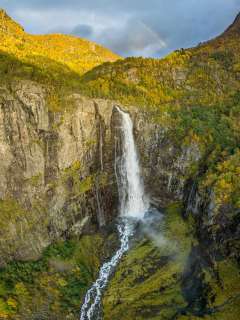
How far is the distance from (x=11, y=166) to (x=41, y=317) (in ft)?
43.2

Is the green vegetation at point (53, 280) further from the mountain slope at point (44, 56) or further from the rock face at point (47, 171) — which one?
the mountain slope at point (44, 56)

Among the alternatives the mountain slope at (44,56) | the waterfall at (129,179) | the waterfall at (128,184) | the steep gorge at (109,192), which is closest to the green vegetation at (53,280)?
the steep gorge at (109,192)

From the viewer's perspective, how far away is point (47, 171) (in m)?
36.8

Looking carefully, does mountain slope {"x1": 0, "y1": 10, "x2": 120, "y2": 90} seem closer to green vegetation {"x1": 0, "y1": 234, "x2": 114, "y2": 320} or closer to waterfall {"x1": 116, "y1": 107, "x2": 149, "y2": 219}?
waterfall {"x1": 116, "y1": 107, "x2": 149, "y2": 219}

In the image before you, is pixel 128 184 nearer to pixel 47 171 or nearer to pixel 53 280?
pixel 47 171

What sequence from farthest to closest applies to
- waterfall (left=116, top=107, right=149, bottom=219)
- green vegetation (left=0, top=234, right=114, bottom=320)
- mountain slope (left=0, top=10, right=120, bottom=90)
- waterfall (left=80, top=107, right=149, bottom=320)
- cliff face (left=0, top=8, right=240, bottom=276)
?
waterfall (left=116, top=107, right=149, bottom=219) → waterfall (left=80, top=107, right=149, bottom=320) → mountain slope (left=0, top=10, right=120, bottom=90) → cliff face (left=0, top=8, right=240, bottom=276) → green vegetation (left=0, top=234, right=114, bottom=320)

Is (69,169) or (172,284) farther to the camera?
(69,169)

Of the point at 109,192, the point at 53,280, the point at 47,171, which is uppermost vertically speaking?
the point at 47,171

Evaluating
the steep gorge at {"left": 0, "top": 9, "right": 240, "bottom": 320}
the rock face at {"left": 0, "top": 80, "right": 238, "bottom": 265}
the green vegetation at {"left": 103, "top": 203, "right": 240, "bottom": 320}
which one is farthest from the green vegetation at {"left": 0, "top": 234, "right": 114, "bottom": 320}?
the green vegetation at {"left": 103, "top": 203, "right": 240, "bottom": 320}

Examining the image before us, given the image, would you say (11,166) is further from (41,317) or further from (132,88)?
(132,88)

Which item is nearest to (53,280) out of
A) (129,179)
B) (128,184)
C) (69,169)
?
(69,169)

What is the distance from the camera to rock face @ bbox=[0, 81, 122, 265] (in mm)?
34969

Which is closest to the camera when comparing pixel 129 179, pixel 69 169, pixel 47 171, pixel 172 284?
pixel 172 284

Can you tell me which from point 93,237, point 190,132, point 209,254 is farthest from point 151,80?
point 209,254
